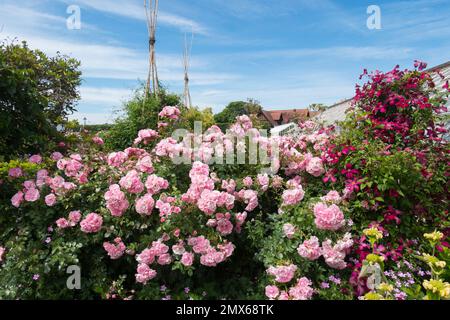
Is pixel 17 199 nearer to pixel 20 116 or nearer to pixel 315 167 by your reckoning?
pixel 20 116

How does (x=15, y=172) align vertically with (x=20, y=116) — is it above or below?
below

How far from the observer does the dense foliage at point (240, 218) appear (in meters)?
2.34

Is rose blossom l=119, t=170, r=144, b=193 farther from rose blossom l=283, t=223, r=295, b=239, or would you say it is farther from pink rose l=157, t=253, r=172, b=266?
rose blossom l=283, t=223, r=295, b=239

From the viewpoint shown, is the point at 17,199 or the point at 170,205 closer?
the point at 170,205

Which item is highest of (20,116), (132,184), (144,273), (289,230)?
(20,116)

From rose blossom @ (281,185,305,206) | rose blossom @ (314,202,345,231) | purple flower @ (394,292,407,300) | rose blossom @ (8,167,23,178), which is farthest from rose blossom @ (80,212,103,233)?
purple flower @ (394,292,407,300)

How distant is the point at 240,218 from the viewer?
2.52m

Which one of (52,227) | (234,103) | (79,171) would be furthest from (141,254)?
(234,103)

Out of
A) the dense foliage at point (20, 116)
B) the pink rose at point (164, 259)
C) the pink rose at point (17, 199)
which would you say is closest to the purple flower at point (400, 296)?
the pink rose at point (164, 259)

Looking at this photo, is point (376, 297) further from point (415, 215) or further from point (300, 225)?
point (415, 215)

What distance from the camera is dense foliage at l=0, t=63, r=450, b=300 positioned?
2.34 m

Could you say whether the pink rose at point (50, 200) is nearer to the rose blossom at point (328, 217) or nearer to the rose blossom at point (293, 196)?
the rose blossom at point (293, 196)

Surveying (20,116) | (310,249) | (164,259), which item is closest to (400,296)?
(310,249)

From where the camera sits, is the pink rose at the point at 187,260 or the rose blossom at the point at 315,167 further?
the rose blossom at the point at 315,167
